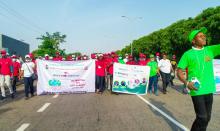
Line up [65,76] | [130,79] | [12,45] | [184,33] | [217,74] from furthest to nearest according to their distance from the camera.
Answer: [12,45] < [184,33] < [65,76] < [130,79] < [217,74]

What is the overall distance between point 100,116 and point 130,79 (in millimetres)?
5519

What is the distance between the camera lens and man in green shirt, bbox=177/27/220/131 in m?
4.59

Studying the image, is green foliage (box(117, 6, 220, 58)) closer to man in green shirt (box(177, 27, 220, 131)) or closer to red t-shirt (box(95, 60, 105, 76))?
red t-shirt (box(95, 60, 105, 76))

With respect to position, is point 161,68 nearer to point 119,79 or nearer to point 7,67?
point 119,79

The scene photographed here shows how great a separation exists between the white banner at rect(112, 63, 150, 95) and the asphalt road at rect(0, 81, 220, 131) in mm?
2726

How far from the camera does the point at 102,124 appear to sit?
23.8 feet

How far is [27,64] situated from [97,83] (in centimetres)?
330

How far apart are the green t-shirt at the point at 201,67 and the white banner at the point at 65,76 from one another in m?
9.98

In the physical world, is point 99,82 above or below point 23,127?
above

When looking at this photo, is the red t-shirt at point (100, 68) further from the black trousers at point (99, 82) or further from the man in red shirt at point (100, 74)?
the black trousers at point (99, 82)

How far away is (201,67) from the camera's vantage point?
15.2 ft

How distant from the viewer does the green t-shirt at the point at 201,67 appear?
4.62 m

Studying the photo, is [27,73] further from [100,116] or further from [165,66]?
[165,66]

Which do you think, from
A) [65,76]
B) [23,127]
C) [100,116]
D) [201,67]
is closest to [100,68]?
[65,76]
